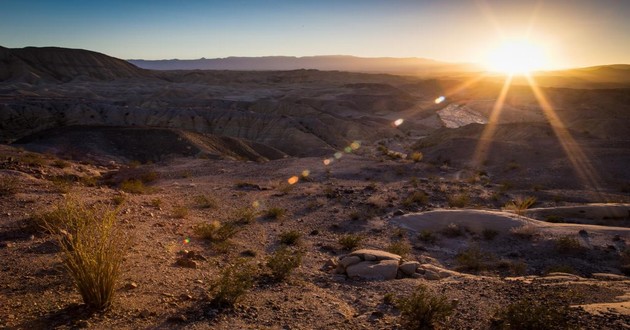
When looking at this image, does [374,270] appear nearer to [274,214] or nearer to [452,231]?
[452,231]

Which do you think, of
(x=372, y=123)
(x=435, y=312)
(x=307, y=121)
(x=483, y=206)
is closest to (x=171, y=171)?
(x=483, y=206)

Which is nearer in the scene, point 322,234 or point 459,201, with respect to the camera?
point 322,234

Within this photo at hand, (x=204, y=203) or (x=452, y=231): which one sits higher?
(x=204, y=203)

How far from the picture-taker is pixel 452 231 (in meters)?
11.6

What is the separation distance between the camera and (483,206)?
617 inches

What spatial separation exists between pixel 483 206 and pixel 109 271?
1361cm

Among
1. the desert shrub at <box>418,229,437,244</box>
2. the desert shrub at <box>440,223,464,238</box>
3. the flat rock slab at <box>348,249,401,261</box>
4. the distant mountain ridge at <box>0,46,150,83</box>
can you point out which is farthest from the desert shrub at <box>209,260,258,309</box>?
the distant mountain ridge at <box>0,46,150,83</box>

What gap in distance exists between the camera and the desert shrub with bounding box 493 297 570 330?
15.6ft

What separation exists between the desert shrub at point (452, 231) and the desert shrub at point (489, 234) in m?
0.55

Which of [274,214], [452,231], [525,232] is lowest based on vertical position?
[452,231]

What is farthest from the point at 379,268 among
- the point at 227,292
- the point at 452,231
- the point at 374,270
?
the point at 452,231

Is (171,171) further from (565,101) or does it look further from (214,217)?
(565,101)

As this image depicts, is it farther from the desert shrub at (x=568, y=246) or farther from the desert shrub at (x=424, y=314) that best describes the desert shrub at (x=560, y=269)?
the desert shrub at (x=424, y=314)

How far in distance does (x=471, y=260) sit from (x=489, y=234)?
242cm
